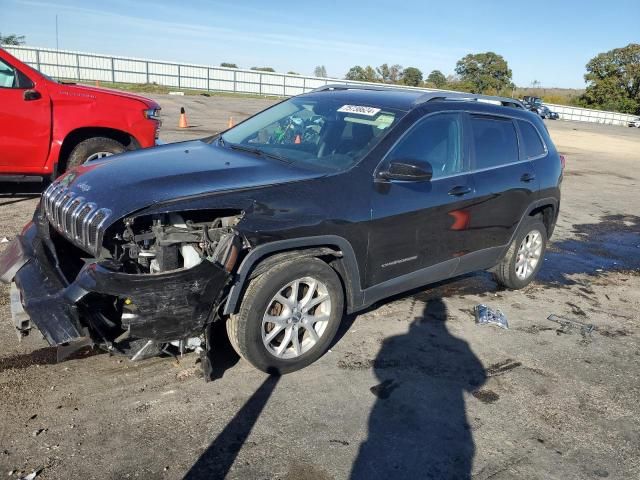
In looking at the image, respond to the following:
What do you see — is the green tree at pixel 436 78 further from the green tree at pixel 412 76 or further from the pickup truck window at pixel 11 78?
the pickup truck window at pixel 11 78

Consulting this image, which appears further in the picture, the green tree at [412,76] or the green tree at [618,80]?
the green tree at [412,76]

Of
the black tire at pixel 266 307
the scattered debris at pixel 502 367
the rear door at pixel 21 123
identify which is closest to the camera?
the black tire at pixel 266 307

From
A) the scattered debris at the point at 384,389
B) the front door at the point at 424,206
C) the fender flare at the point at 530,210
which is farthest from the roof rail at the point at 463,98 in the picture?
the scattered debris at the point at 384,389

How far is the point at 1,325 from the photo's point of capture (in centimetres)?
402

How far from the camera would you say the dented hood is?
3182 millimetres

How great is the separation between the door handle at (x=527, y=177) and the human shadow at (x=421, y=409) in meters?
1.64

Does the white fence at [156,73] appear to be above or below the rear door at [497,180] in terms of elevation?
above

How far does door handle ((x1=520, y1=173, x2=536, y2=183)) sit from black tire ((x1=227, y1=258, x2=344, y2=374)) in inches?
95.9

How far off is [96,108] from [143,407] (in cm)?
489

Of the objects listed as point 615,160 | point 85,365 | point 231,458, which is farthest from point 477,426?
point 615,160

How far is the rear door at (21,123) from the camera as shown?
636cm

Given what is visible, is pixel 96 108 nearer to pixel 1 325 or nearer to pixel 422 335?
pixel 1 325

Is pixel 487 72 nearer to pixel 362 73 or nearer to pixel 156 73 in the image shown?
pixel 362 73

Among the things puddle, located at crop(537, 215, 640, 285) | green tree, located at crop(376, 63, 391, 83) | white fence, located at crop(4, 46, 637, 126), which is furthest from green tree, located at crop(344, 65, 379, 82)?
puddle, located at crop(537, 215, 640, 285)
